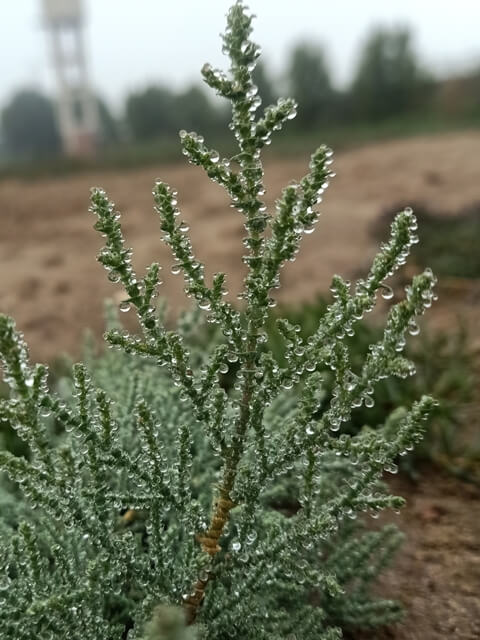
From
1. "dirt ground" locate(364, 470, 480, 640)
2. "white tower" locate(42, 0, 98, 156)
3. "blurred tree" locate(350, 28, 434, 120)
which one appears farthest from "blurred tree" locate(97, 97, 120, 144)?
"dirt ground" locate(364, 470, 480, 640)

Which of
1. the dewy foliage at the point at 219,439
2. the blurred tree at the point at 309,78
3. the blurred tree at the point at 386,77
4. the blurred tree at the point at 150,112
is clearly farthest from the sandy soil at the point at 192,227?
the blurred tree at the point at 150,112

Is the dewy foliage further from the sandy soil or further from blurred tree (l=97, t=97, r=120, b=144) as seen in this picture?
blurred tree (l=97, t=97, r=120, b=144)

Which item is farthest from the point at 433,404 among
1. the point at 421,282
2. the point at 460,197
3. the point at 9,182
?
the point at 9,182

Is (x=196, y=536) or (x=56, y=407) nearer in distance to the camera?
(x=56, y=407)

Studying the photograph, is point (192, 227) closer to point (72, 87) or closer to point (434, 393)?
point (434, 393)

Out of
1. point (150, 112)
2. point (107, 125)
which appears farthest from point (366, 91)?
point (107, 125)

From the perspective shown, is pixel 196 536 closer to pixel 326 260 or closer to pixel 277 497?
pixel 277 497
